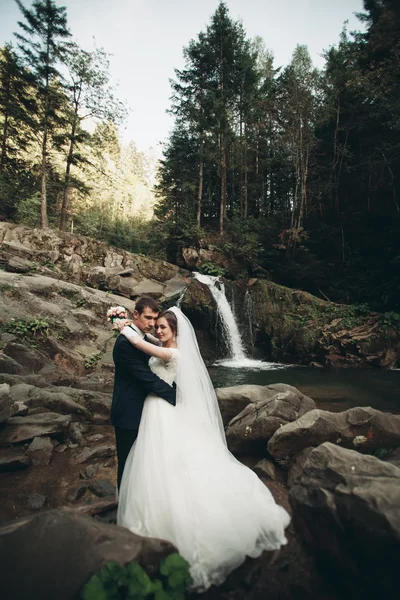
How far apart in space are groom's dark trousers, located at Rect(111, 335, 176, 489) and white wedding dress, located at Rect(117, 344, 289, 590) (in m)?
0.11

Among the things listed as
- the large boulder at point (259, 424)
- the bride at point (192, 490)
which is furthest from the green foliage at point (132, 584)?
the large boulder at point (259, 424)

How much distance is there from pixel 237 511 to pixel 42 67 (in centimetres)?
2445

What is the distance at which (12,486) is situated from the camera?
3.37 metres

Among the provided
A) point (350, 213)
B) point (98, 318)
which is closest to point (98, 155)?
point (98, 318)

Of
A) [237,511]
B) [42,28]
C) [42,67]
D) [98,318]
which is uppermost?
[42,28]

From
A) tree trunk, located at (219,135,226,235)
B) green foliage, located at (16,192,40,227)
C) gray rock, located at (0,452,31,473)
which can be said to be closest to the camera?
gray rock, located at (0,452,31,473)

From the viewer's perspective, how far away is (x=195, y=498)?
215 cm

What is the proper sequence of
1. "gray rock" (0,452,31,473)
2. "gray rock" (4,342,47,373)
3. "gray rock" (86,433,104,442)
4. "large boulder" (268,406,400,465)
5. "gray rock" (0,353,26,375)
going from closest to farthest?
"large boulder" (268,406,400,465) → "gray rock" (0,452,31,473) → "gray rock" (86,433,104,442) → "gray rock" (0,353,26,375) → "gray rock" (4,342,47,373)

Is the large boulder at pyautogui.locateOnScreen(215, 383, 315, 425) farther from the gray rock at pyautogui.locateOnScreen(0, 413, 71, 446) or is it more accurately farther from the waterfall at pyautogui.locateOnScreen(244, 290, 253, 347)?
the waterfall at pyautogui.locateOnScreen(244, 290, 253, 347)

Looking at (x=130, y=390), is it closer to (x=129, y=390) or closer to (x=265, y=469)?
(x=129, y=390)

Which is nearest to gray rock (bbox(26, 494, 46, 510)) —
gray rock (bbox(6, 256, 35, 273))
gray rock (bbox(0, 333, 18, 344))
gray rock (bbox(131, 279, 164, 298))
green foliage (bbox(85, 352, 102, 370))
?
gray rock (bbox(0, 333, 18, 344))

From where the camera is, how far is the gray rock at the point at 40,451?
3.89 meters

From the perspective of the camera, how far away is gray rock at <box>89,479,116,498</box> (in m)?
3.29

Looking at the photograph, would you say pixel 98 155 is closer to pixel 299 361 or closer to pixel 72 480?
pixel 299 361
